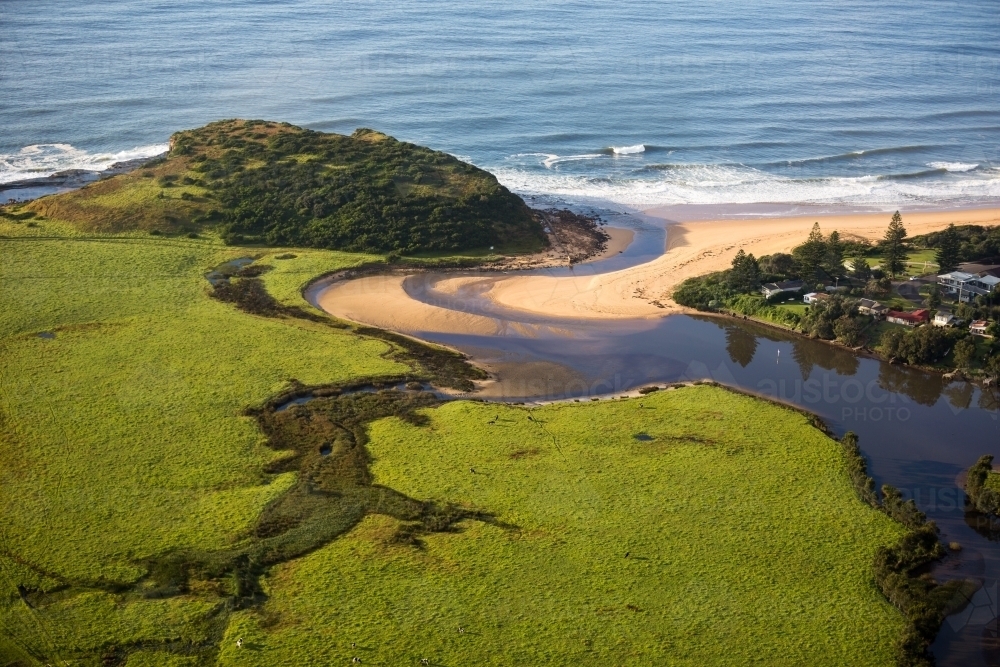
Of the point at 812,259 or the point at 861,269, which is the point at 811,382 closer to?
the point at 812,259

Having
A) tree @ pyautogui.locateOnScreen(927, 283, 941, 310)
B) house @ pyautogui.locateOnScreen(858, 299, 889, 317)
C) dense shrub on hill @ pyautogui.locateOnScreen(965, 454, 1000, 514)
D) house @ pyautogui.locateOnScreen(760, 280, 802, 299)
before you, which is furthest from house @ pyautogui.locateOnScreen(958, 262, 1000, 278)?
dense shrub on hill @ pyautogui.locateOnScreen(965, 454, 1000, 514)

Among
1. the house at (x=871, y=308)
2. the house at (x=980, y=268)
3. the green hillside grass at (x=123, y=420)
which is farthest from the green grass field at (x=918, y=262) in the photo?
the green hillside grass at (x=123, y=420)

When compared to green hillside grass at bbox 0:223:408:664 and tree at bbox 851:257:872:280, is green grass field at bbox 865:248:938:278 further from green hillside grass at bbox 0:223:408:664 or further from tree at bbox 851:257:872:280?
green hillside grass at bbox 0:223:408:664

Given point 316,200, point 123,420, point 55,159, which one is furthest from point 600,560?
point 55,159

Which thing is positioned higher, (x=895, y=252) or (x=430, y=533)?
(x=895, y=252)

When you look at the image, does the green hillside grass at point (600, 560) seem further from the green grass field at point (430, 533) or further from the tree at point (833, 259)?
the tree at point (833, 259)

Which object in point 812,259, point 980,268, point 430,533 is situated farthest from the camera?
point 980,268
